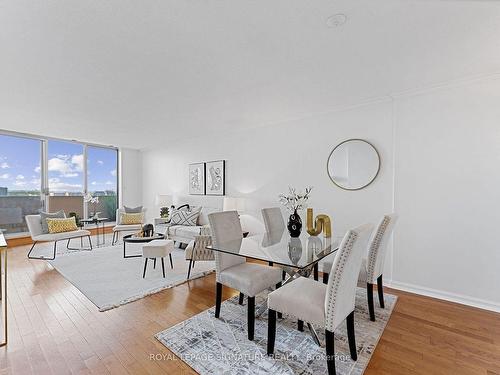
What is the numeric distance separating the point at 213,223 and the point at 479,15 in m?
2.66

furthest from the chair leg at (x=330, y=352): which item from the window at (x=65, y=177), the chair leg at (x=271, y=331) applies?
the window at (x=65, y=177)

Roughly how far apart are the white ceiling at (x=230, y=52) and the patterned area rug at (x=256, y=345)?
99.5 inches

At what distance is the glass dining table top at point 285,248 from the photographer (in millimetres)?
2156

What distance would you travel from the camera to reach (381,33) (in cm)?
197

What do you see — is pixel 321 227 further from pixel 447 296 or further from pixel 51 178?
pixel 51 178

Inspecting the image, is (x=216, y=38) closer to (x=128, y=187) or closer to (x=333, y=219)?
(x=333, y=219)

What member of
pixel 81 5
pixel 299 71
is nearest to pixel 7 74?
pixel 81 5

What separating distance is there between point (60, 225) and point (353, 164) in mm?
5392

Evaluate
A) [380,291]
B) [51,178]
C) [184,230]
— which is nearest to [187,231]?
[184,230]

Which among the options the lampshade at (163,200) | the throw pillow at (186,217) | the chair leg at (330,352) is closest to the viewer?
the chair leg at (330,352)

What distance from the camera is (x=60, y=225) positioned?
189 inches

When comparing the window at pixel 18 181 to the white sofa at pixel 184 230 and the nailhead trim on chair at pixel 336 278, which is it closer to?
the white sofa at pixel 184 230

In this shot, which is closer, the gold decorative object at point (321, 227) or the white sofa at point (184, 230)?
the gold decorative object at point (321, 227)

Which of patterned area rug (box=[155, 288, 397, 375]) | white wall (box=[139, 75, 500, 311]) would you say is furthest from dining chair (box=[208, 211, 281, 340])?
white wall (box=[139, 75, 500, 311])
